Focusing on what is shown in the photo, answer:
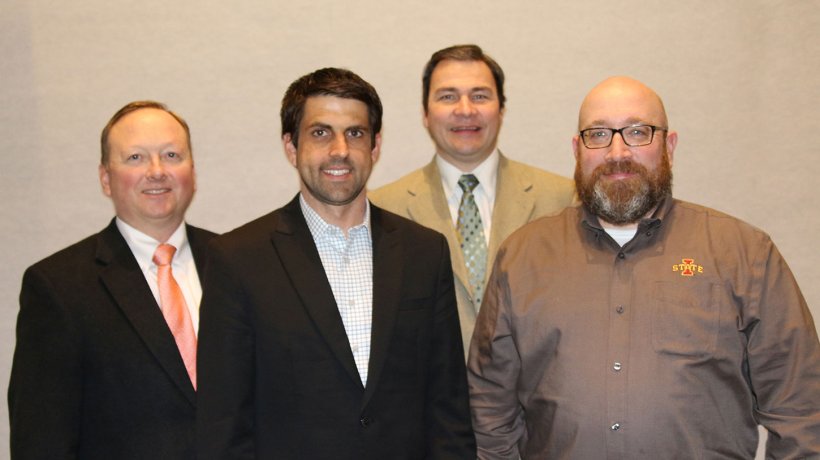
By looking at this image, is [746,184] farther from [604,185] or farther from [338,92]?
A: [338,92]

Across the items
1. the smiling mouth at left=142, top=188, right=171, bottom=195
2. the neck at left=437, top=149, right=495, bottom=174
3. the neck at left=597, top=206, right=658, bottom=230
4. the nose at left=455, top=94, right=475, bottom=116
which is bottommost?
the neck at left=597, top=206, right=658, bottom=230

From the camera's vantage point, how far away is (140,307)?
92.1 inches

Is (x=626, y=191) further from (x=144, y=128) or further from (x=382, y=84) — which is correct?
(x=382, y=84)

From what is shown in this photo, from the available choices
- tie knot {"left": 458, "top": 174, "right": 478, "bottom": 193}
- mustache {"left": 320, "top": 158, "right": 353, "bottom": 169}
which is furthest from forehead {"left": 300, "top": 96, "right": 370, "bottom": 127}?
tie knot {"left": 458, "top": 174, "right": 478, "bottom": 193}

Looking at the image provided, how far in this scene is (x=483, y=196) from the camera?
3.06 metres

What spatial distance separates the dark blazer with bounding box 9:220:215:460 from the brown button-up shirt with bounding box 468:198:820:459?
0.97 m

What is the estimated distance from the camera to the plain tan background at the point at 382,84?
396 cm

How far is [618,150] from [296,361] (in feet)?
3.68

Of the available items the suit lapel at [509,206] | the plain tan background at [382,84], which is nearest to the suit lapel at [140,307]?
the suit lapel at [509,206]

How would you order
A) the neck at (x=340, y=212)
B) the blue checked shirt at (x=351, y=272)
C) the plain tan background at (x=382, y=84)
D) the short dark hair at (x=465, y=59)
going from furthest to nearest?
the plain tan background at (x=382, y=84)
the short dark hair at (x=465, y=59)
the neck at (x=340, y=212)
the blue checked shirt at (x=351, y=272)

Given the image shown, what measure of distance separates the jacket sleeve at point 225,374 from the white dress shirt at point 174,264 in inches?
11.7

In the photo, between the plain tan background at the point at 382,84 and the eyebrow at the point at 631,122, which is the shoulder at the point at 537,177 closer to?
the eyebrow at the point at 631,122

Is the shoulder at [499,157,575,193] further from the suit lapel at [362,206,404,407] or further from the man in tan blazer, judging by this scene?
the suit lapel at [362,206,404,407]

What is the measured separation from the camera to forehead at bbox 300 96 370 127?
2.30 m
